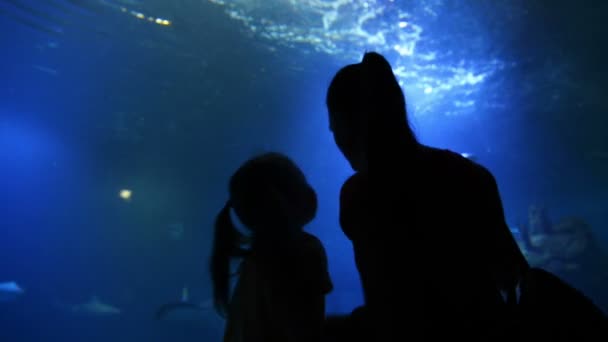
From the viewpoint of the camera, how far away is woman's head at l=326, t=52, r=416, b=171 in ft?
4.82

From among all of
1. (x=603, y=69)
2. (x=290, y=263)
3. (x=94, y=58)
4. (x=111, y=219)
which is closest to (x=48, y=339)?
(x=111, y=219)

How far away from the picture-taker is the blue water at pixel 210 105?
34.1 ft

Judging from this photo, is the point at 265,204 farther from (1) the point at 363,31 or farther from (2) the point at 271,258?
(1) the point at 363,31

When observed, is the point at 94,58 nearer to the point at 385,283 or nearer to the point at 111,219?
the point at 385,283

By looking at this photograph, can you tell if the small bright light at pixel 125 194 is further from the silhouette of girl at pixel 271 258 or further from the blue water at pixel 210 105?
the silhouette of girl at pixel 271 258

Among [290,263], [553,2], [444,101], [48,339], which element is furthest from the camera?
[48,339]

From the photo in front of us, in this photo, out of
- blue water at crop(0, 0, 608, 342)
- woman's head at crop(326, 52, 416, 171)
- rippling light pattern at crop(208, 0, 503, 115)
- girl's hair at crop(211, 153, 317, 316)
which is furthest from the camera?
blue water at crop(0, 0, 608, 342)

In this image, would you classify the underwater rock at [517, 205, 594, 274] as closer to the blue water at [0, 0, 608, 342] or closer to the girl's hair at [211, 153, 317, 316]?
the blue water at [0, 0, 608, 342]

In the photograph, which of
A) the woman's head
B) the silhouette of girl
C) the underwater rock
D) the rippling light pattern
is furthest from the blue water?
the underwater rock

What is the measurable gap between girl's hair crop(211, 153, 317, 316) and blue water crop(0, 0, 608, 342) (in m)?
0.44

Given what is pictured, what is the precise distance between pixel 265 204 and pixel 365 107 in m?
0.84

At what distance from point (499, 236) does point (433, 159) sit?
427 millimetres

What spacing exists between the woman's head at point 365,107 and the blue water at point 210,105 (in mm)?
388

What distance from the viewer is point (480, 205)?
1417 mm
